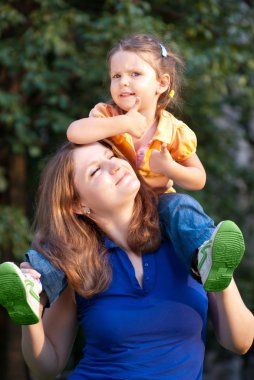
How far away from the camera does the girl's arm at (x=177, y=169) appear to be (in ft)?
8.57

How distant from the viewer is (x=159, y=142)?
276 cm

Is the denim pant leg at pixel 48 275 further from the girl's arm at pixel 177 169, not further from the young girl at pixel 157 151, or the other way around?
the girl's arm at pixel 177 169

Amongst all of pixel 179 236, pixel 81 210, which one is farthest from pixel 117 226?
pixel 179 236

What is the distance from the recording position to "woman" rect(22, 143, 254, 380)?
254 centimetres

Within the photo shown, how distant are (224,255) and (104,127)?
1.90 feet

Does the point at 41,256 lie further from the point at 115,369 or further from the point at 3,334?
the point at 3,334

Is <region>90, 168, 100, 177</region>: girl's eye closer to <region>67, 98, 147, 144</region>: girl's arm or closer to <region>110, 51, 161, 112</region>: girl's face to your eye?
<region>67, 98, 147, 144</region>: girl's arm

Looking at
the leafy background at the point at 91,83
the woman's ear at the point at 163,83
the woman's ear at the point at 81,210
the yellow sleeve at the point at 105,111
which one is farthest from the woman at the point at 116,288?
the leafy background at the point at 91,83

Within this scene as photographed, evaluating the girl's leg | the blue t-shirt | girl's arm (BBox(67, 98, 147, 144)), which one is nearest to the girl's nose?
girl's arm (BBox(67, 98, 147, 144))

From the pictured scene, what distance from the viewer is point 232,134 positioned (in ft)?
22.7

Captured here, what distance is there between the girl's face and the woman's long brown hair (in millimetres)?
174

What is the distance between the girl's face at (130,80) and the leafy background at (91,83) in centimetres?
230

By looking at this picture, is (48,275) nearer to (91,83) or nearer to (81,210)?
(81,210)

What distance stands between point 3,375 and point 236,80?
124 inches
